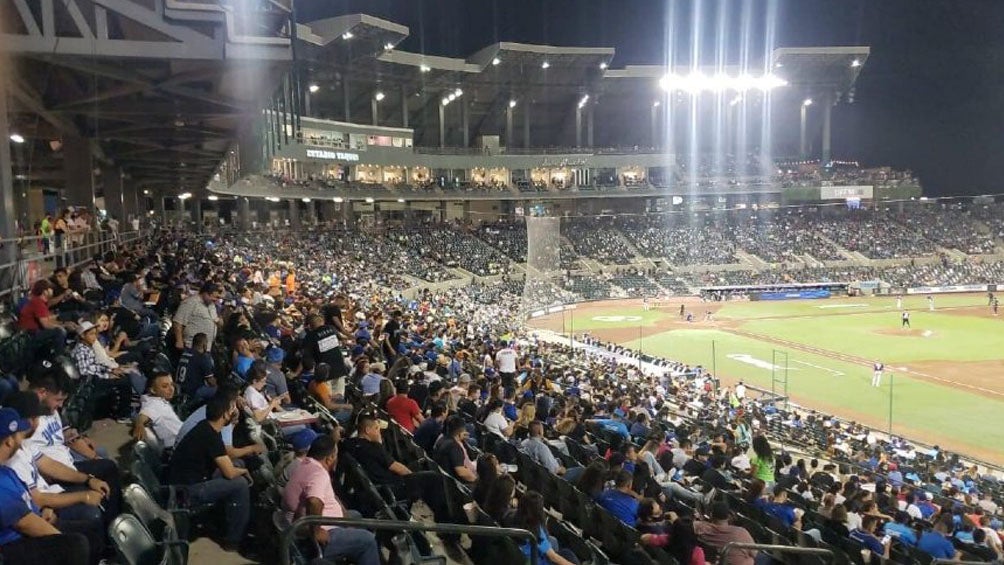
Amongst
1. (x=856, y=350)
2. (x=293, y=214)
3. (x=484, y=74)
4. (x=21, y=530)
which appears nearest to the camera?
(x=21, y=530)

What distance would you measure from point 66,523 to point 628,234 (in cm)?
6747

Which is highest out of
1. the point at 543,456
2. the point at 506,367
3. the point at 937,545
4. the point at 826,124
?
the point at 826,124

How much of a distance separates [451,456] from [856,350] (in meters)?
34.7

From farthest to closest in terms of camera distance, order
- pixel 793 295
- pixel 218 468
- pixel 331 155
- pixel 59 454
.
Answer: pixel 331 155 < pixel 793 295 < pixel 218 468 < pixel 59 454

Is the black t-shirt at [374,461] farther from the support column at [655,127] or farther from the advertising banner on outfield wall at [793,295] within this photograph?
the support column at [655,127]

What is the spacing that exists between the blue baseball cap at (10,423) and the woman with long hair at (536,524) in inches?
126

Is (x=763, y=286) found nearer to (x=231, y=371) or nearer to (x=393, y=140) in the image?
(x=393, y=140)

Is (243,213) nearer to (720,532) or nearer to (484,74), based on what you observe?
(484,74)

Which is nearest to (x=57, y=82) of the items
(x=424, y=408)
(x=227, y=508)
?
(x=424, y=408)

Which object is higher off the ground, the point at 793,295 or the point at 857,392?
the point at 793,295

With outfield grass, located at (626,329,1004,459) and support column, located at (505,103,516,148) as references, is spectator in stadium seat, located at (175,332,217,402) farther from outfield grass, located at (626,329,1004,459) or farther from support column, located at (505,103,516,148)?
support column, located at (505,103,516,148)

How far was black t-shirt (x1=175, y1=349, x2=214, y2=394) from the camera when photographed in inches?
300

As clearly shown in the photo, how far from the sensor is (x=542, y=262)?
171ft

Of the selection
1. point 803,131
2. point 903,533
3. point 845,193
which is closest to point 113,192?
point 903,533
